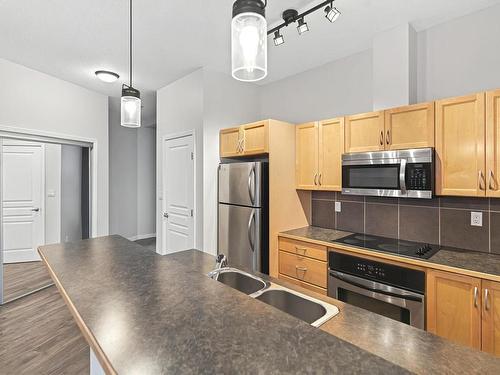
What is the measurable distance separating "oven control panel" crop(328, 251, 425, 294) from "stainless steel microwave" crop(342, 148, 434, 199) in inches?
23.4

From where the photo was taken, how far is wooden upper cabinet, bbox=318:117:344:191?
2746mm

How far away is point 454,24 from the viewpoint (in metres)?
2.32

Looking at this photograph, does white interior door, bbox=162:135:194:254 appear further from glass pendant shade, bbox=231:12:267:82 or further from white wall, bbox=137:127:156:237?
white wall, bbox=137:127:156:237

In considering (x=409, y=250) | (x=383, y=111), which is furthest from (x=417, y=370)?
(x=383, y=111)

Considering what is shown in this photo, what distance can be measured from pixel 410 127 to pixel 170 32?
2.28 m

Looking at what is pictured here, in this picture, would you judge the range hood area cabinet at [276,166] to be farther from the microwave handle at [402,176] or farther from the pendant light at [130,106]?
the pendant light at [130,106]

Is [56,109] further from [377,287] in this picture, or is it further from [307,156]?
[377,287]

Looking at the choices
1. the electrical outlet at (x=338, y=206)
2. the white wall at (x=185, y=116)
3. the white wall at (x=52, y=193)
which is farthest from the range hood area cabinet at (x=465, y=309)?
the white wall at (x=52, y=193)

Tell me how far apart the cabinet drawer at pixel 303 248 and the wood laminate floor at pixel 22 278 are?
3.25 m

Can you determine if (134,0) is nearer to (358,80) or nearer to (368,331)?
(358,80)

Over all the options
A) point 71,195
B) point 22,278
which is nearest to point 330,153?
point 71,195

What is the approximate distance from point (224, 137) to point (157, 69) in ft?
3.81

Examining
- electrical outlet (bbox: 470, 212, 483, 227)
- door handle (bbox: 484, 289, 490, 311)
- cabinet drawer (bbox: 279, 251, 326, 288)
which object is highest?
electrical outlet (bbox: 470, 212, 483, 227)

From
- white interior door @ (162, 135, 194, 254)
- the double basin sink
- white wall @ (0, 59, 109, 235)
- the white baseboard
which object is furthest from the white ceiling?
the white baseboard
